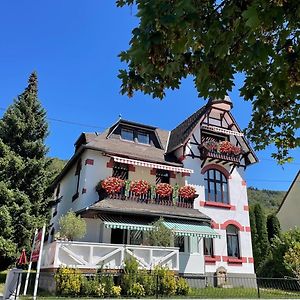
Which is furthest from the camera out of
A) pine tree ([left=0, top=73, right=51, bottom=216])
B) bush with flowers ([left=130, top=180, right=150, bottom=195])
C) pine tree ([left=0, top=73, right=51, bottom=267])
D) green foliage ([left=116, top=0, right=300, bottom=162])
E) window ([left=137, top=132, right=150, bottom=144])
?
window ([left=137, top=132, right=150, bottom=144])

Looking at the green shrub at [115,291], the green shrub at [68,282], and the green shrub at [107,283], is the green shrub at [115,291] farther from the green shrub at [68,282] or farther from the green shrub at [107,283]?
the green shrub at [68,282]

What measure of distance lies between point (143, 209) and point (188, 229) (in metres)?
2.76

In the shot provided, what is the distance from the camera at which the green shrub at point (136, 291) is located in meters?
13.8

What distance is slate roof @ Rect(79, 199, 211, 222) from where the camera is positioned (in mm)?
17078

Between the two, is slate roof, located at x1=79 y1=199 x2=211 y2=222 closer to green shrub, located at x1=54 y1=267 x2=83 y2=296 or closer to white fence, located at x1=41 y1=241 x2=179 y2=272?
white fence, located at x1=41 y1=241 x2=179 y2=272

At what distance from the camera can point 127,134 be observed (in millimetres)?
22859

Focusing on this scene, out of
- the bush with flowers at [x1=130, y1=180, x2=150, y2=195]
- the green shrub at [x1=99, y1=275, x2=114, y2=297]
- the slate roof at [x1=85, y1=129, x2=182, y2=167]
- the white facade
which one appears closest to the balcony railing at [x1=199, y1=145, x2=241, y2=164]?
the white facade

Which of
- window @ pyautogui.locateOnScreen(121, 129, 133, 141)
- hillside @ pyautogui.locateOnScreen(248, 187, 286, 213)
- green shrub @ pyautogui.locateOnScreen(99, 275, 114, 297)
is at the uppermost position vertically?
hillside @ pyautogui.locateOnScreen(248, 187, 286, 213)

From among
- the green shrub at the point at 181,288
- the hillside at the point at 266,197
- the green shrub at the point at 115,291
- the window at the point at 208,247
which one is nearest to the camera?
the green shrub at the point at 115,291

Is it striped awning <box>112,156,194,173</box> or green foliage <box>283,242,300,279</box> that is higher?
striped awning <box>112,156,194,173</box>

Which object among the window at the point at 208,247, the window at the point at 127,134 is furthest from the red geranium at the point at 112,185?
the window at the point at 208,247

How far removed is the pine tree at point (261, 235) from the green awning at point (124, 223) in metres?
13.4

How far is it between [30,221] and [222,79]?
17259 mm

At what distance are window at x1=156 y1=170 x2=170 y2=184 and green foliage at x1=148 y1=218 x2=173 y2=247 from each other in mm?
4649
